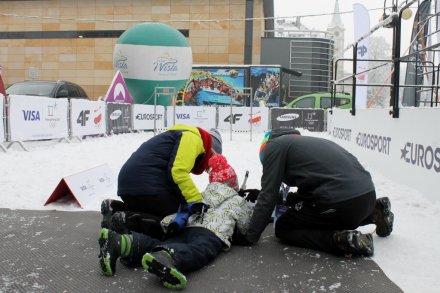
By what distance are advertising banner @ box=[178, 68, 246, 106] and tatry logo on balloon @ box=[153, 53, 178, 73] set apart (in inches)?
213

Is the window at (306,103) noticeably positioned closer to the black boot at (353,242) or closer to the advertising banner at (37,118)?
the advertising banner at (37,118)

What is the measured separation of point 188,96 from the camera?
2369 cm

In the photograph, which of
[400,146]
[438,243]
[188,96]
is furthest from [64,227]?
[188,96]

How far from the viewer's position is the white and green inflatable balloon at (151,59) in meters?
17.9

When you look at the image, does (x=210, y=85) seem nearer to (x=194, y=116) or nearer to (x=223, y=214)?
(x=194, y=116)

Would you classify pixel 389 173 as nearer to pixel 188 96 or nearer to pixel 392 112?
pixel 392 112

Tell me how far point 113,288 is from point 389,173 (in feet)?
14.9

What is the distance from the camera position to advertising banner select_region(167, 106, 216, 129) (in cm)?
1797

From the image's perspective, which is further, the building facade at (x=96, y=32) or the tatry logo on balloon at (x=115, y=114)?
the building facade at (x=96, y=32)

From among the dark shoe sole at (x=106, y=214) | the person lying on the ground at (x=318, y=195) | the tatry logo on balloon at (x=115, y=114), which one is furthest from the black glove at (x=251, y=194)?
the tatry logo on balloon at (x=115, y=114)

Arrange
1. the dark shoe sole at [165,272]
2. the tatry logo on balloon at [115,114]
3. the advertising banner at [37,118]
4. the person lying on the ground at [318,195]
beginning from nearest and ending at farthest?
the dark shoe sole at [165,272], the person lying on the ground at [318,195], the advertising banner at [37,118], the tatry logo on balloon at [115,114]

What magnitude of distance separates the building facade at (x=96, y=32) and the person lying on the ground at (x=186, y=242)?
26.4m

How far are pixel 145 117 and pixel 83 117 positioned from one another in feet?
15.5

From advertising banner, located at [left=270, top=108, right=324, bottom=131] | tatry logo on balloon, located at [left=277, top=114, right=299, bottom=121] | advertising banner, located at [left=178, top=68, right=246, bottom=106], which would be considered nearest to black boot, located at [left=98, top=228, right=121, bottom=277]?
advertising banner, located at [left=270, top=108, right=324, bottom=131]
